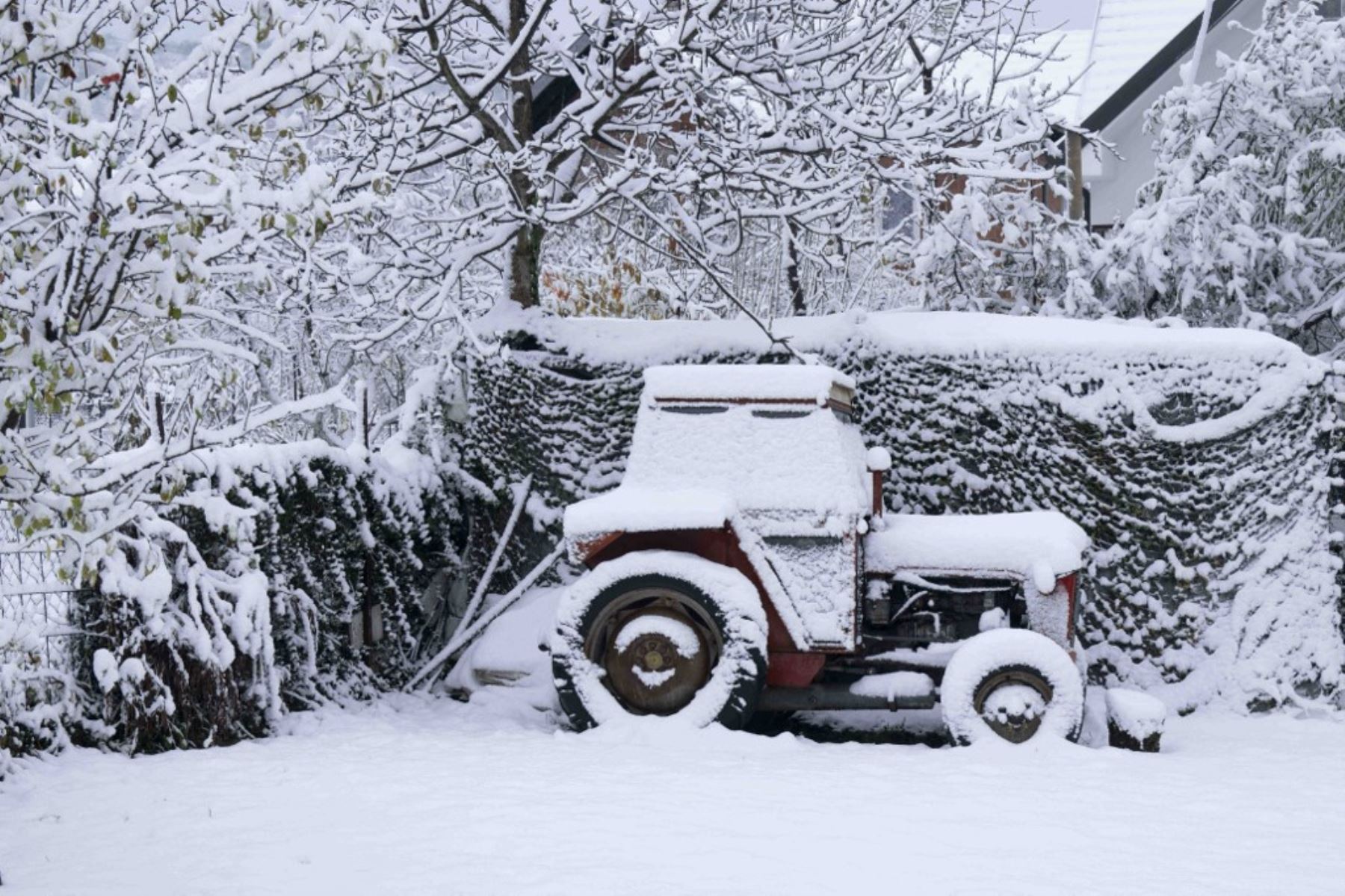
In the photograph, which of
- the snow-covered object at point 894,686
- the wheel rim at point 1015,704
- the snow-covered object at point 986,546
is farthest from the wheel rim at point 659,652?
the wheel rim at point 1015,704

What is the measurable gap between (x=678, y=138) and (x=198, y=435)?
664 cm

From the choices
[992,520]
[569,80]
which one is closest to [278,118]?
[992,520]

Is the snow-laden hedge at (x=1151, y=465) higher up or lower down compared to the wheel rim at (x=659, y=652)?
higher up

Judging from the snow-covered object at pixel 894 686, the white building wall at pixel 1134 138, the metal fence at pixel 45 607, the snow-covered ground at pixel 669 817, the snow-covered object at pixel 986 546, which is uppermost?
the white building wall at pixel 1134 138

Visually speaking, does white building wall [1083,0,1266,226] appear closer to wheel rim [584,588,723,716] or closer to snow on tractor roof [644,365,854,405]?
snow on tractor roof [644,365,854,405]

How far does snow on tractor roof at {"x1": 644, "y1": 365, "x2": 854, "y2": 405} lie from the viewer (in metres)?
8.56

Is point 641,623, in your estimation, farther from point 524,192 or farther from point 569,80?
point 569,80

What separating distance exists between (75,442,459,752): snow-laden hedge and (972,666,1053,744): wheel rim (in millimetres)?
3710

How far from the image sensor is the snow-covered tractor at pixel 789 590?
26.3 feet

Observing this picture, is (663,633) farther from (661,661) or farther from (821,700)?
(821,700)

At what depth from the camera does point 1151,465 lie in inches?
374

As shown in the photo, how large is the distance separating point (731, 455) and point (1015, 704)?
6.74 ft

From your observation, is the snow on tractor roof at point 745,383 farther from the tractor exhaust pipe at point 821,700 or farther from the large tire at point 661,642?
the tractor exhaust pipe at point 821,700

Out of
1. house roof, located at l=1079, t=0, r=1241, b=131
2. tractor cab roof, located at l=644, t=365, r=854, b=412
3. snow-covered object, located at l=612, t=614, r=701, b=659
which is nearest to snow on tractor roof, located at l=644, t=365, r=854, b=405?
tractor cab roof, located at l=644, t=365, r=854, b=412
